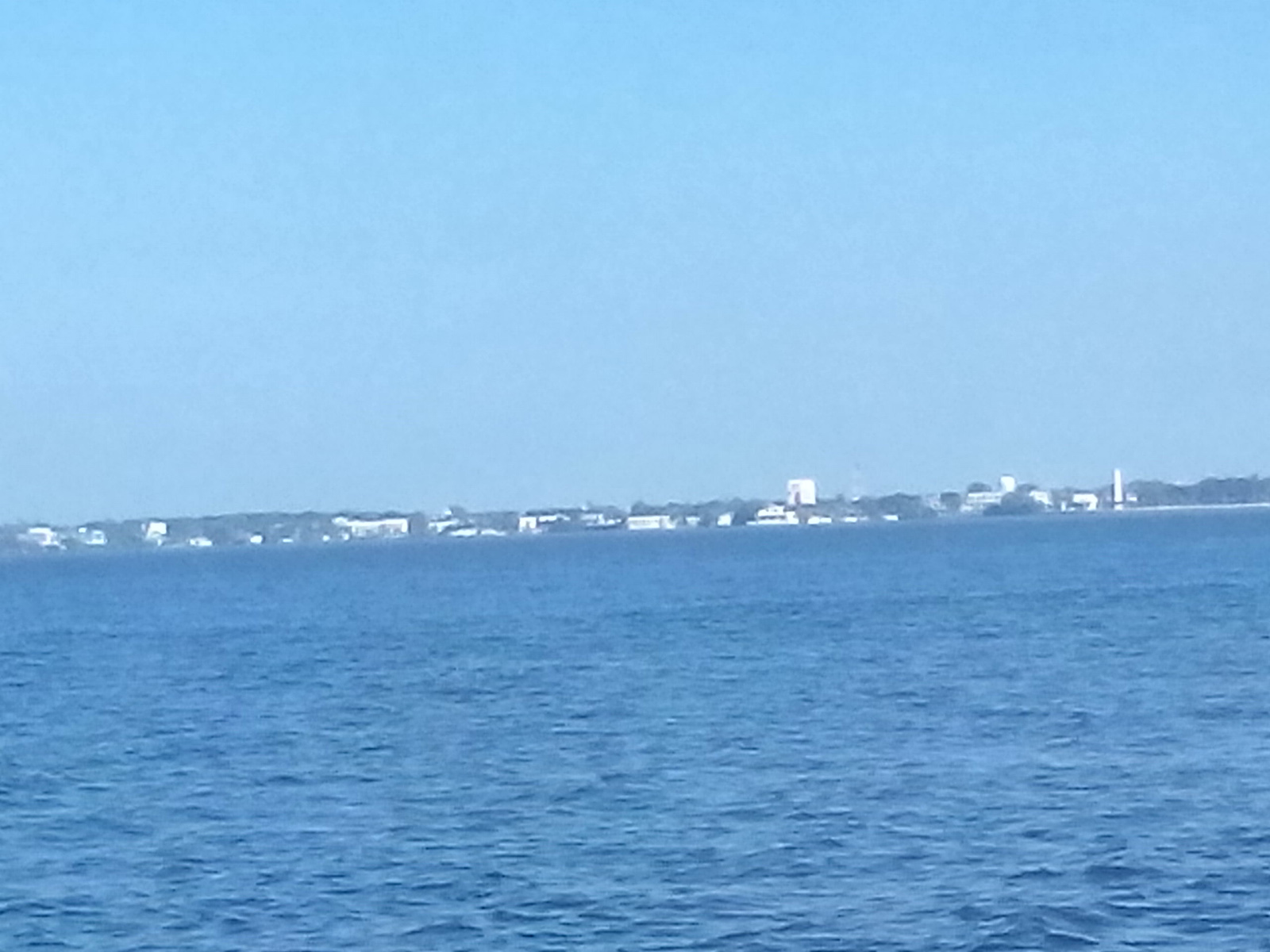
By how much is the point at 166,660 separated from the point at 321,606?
132 feet

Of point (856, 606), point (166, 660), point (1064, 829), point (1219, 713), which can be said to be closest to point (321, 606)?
point (856, 606)

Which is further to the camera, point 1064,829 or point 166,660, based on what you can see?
point 166,660

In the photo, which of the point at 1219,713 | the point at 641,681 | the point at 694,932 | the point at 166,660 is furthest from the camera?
the point at 166,660

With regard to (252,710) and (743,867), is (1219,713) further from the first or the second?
(252,710)

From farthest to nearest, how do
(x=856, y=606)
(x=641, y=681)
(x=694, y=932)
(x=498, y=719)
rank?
(x=856, y=606) → (x=641, y=681) → (x=498, y=719) → (x=694, y=932)

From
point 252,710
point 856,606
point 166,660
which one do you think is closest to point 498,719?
point 252,710

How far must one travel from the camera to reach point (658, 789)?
112ft

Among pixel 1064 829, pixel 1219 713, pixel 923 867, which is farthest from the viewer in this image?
pixel 1219 713

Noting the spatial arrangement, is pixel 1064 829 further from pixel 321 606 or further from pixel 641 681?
pixel 321 606

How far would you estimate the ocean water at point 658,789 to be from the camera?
78.7 ft

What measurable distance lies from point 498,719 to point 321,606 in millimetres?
66854

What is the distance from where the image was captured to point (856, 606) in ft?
301

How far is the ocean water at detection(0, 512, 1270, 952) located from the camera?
24000 mm

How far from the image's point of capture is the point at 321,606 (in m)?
112
